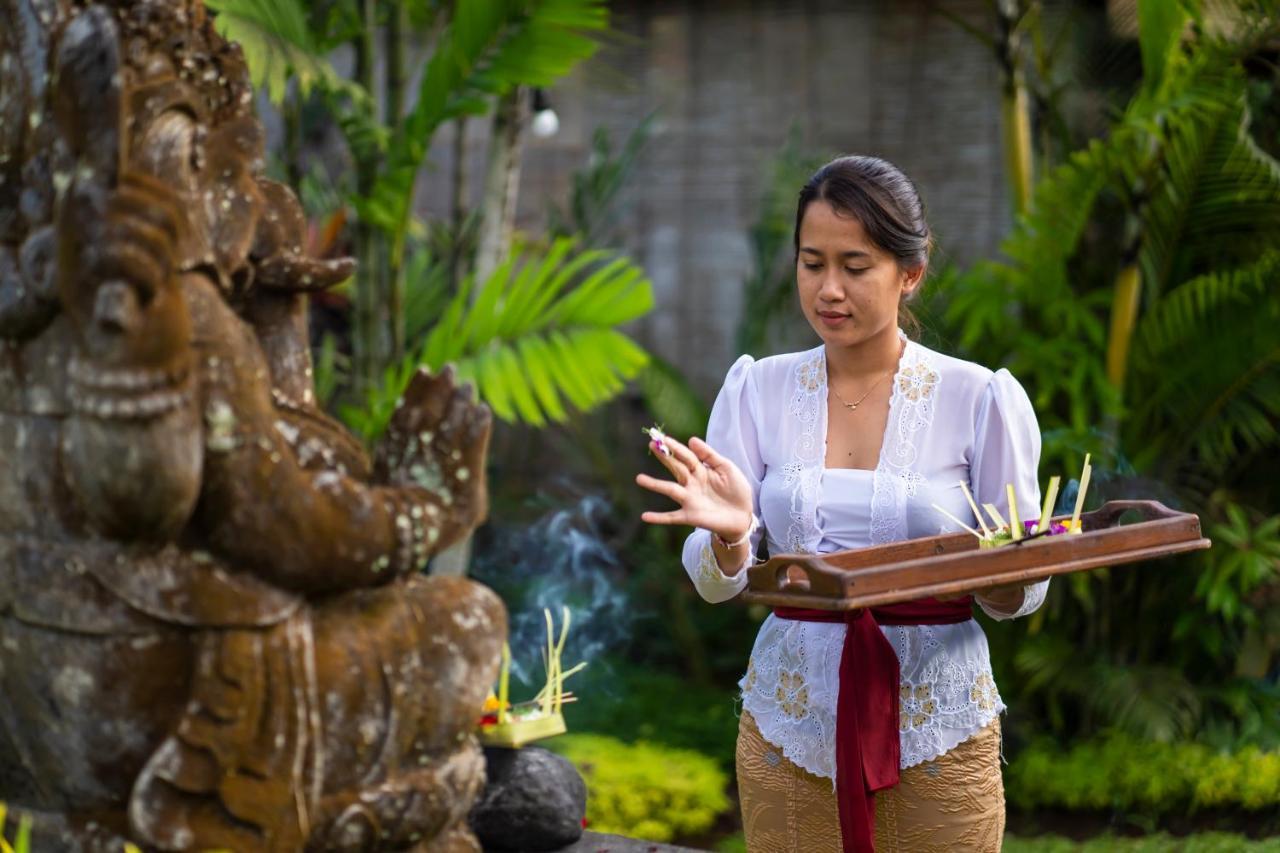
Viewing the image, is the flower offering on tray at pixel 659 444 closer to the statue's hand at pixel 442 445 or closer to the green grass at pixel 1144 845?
the statue's hand at pixel 442 445

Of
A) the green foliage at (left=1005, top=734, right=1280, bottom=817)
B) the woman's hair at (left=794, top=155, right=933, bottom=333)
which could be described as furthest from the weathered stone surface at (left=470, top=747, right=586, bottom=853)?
the green foliage at (left=1005, top=734, right=1280, bottom=817)

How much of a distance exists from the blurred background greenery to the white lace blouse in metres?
1.60

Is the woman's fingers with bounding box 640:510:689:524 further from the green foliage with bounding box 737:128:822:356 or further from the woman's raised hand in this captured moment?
the green foliage with bounding box 737:128:822:356

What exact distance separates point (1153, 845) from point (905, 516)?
109 inches

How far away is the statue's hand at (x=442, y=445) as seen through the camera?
2291 mm

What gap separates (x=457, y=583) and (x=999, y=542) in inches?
34.1

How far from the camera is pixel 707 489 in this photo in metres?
2.34

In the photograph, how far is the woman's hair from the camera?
8.03 ft

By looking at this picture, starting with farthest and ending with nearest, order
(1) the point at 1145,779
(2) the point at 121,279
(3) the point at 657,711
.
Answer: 1. (3) the point at 657,711
2. (1) the point at 1145,779
3. (2) the point at 121,279

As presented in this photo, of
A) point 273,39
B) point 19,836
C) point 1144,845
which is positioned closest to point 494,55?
point 273,39

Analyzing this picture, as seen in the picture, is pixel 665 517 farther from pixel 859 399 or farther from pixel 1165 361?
pixel 1165 361

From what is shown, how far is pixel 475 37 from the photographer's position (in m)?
4.29

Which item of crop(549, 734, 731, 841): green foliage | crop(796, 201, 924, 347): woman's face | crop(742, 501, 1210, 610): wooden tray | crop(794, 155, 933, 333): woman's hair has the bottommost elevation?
crop(549, 734, 731, 841): green foliage

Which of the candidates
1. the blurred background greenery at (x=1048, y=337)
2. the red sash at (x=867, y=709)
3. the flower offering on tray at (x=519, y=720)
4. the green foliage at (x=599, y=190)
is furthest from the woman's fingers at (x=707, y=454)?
the green foliage at (x=599, y=190)
